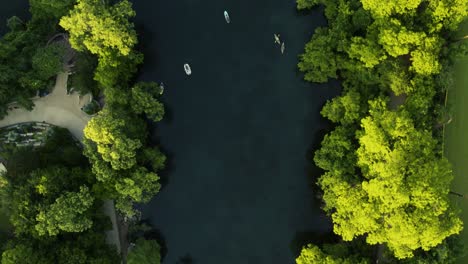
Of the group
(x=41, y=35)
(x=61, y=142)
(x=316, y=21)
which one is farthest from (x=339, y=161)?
(x=41, y=35)

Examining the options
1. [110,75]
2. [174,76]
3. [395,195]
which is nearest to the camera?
[395,195]

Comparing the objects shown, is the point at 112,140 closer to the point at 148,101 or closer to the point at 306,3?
the point at 148,101

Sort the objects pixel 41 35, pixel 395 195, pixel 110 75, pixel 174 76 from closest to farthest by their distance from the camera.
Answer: pixel 395 195
pixel 110 75
pixel 41 35
pixel 174 76

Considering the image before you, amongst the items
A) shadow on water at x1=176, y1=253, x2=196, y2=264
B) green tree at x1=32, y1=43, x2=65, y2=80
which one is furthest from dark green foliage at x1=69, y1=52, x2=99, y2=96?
shadow on water at x1=176, y1=253, x2=196, y2=264

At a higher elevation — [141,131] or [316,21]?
[316,21]

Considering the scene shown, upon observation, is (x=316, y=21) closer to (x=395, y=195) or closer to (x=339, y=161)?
(x=339, y=161)

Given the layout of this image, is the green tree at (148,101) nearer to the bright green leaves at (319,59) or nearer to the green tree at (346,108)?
the bright green leaves at (319,59)

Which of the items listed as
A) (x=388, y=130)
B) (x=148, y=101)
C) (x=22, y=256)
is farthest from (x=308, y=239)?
(x=22, y=256)
